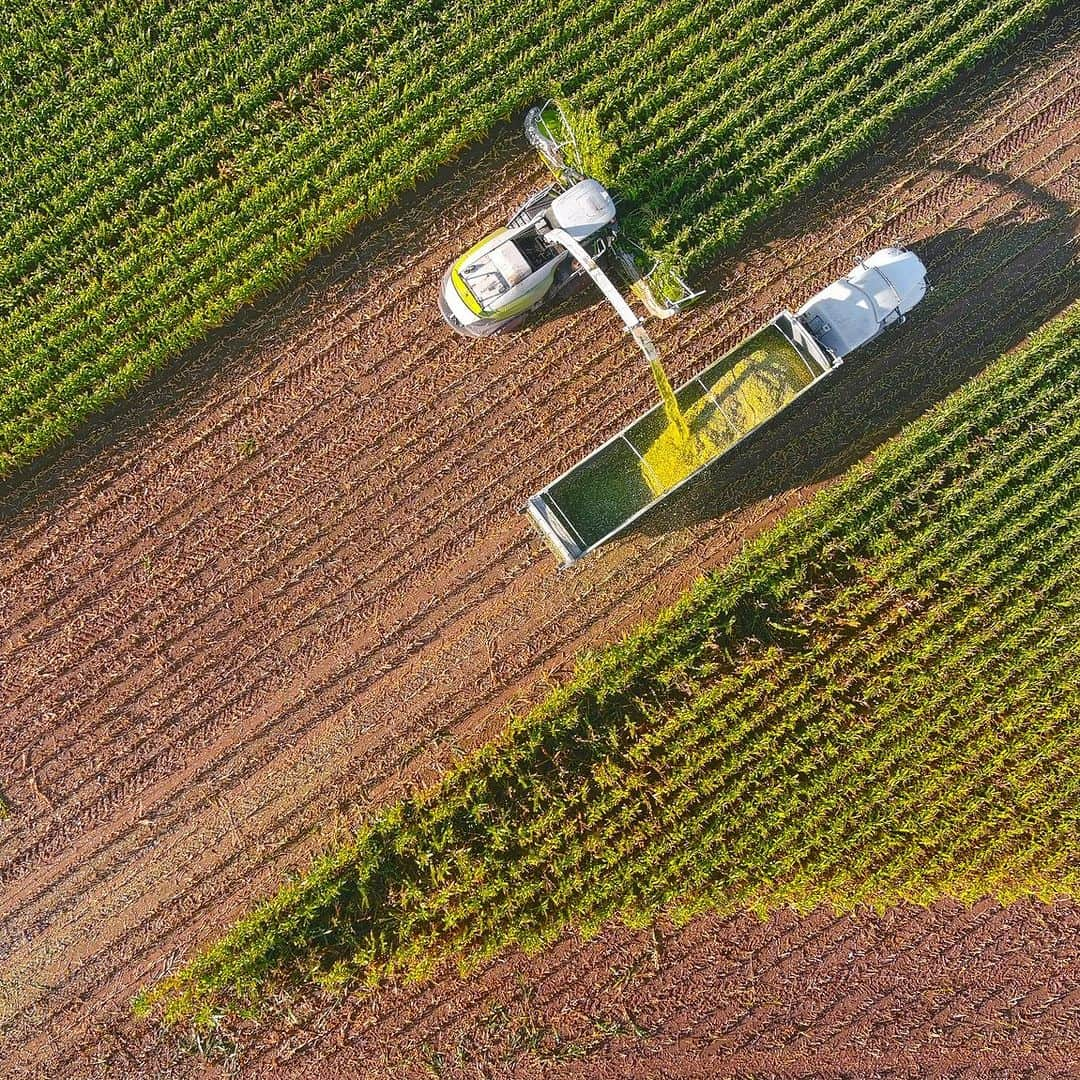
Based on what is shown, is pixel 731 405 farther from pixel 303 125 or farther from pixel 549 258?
pixel 303 125

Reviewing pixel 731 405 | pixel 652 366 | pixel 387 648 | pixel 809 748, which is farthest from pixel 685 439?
pixel 387 648

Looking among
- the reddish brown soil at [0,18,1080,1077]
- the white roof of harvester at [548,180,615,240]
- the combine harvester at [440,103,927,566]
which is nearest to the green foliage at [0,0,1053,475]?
the reddish brown soil at [0,18,1080,1077]

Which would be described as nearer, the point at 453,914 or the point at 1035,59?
the point at 453,914

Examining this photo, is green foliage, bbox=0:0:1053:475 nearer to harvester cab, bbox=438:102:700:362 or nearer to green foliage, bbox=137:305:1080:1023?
harvester cab, bbox=438:102:700:362

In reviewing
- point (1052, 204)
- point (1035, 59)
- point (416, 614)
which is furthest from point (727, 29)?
point (416, 614)

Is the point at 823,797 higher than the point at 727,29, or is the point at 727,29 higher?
the point at 727,29

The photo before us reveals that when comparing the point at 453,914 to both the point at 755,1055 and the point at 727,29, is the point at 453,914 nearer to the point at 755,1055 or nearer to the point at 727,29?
the point at 755,1055
